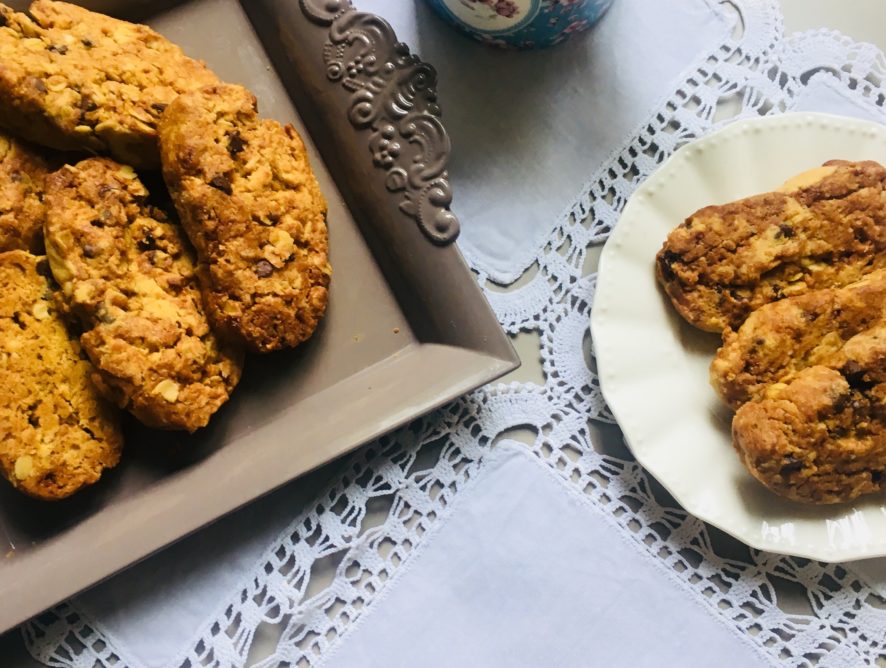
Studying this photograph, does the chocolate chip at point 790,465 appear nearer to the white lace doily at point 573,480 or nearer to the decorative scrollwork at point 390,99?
the white lace doily at point 573,480

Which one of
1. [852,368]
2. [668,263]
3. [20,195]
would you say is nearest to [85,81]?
[20,195]

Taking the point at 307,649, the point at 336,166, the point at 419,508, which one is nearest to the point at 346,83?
the point at 336,166

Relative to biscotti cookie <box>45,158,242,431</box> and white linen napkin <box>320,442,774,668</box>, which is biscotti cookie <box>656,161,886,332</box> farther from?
biscotti cookie <box>45,158,242,431</box>

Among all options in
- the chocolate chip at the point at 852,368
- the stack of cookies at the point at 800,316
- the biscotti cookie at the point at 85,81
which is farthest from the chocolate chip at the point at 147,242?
the chocolate chip at the point at 852,368

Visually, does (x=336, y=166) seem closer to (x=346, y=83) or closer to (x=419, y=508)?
(x=346, y=83)

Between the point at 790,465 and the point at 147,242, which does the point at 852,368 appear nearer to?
the point at 790,465

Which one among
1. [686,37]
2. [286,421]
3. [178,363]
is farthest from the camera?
[686,37]
